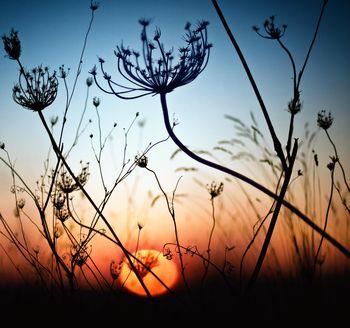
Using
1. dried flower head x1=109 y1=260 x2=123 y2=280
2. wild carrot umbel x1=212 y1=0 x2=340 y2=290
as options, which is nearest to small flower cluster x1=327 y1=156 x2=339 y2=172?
wild carrot umbel x1=212 y1=0 x2=340 y2=290

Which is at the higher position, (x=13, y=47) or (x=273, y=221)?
(x=13, y=47)

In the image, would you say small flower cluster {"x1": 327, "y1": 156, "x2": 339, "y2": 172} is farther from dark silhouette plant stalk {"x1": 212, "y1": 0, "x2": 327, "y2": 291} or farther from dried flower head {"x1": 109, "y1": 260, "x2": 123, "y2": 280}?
dried flower head {"x1": 109, "y1": 260, "x2": 123, "y2": 280}

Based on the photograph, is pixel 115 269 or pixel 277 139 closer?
pixel 277 139

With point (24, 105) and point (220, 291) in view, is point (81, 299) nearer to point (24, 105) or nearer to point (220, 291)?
point (220, 291)

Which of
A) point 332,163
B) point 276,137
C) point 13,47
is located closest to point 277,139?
point 276,137

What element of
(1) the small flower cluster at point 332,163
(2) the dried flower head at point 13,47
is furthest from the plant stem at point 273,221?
(2) the dried flower head at point 13,47

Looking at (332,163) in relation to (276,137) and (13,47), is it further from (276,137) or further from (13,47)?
(13,47)

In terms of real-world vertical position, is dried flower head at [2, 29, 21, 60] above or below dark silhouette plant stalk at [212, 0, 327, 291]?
above

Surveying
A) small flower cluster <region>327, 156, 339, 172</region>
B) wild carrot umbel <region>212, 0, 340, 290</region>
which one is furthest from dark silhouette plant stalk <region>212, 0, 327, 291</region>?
small flower cluster <region>327, 156, 339, 172</region>

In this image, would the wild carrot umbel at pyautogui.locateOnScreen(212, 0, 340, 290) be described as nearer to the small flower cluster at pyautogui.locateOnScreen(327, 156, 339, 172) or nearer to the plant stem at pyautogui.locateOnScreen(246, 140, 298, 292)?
the plant stem at pyautogui.locateOnScreen(246, 140, 298, 292)

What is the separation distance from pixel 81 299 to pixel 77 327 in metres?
0.47

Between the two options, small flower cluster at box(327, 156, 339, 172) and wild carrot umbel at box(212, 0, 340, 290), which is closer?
wild carrot umbel at box(212, 0, 340, 290)

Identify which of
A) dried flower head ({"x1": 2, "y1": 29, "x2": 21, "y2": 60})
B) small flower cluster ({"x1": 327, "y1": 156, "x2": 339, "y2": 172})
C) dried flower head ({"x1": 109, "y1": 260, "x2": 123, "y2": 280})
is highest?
dried flower head ({"x1": 2, "y1": 29, "x2": 21, "y2": 60})

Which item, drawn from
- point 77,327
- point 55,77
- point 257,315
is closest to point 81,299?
point 77,327
